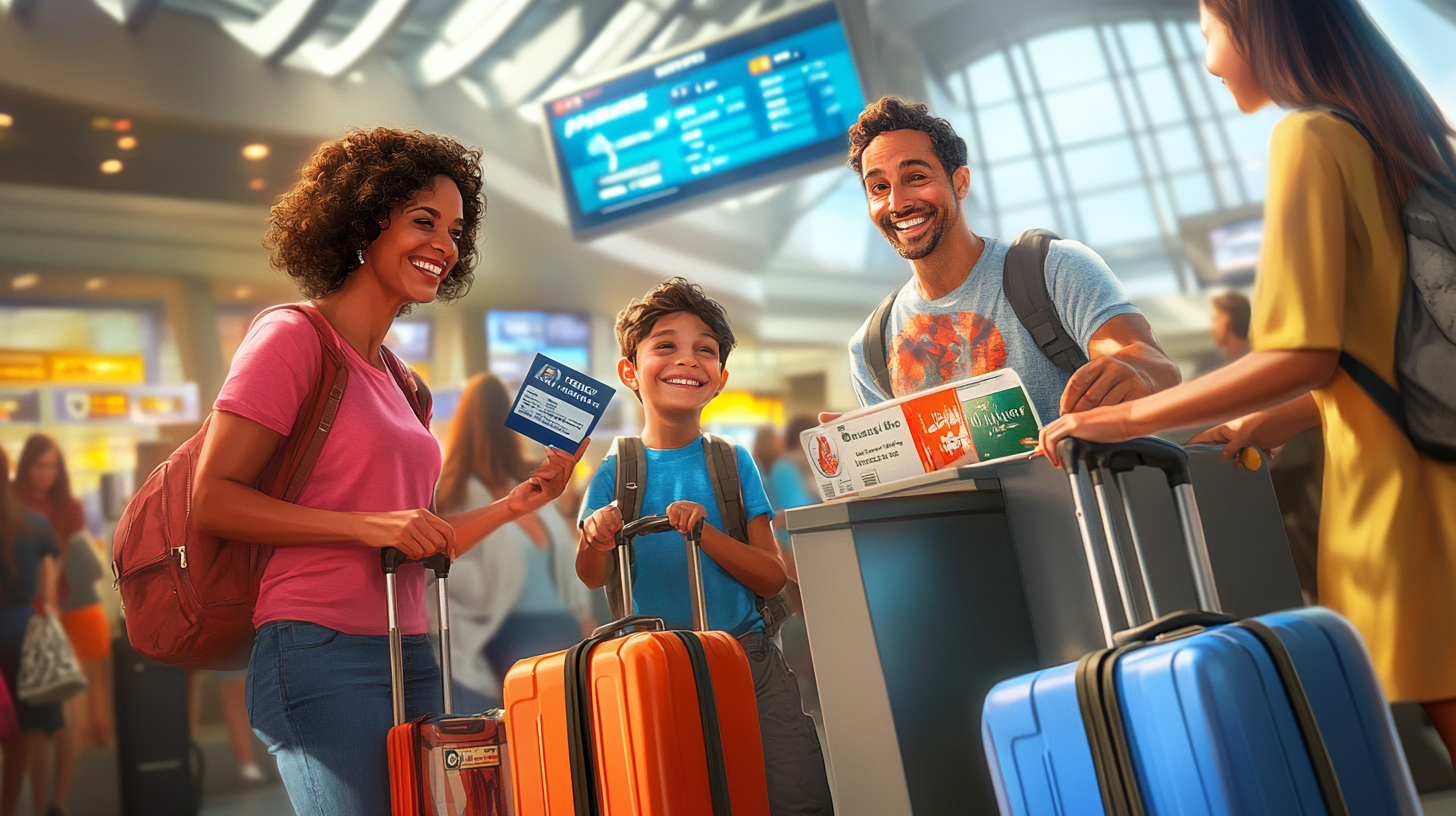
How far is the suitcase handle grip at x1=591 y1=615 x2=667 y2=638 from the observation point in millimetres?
1653

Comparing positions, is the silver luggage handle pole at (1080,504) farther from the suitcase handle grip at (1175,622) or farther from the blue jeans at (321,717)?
the blue jeans at (321,717)

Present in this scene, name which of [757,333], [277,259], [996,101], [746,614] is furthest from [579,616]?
[996,101]

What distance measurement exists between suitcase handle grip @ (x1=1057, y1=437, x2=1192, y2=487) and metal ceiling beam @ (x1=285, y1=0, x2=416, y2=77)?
579 cm

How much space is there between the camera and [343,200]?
1.76 m

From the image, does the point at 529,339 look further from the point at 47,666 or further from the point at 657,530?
the point at 657,530

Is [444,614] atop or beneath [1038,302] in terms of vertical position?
beneath

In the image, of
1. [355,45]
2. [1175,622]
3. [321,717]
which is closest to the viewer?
[1175,622]

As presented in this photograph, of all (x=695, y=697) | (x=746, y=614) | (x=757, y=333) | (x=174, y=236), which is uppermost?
(x=174, y=236)

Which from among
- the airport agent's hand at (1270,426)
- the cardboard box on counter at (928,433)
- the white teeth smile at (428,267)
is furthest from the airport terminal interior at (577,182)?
the airport agent's hand at (1270,426)

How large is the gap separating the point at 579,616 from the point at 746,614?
118 inches

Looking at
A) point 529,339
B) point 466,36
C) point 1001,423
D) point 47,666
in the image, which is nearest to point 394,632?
point 1001,423

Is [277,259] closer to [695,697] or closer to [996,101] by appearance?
[695,697]

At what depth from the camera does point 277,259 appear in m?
1.83

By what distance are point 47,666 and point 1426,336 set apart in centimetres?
549
